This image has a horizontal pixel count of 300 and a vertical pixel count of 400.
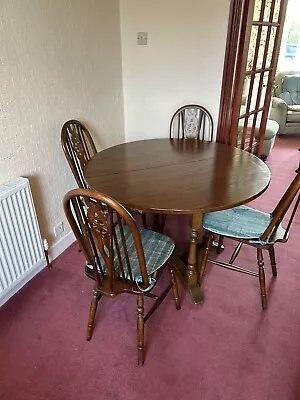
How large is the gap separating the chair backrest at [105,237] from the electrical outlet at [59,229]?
842mm

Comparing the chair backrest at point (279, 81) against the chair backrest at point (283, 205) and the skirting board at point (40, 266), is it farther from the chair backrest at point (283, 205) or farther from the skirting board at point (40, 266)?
the skirting board at point (40, 266)

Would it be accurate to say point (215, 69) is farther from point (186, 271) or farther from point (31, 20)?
point (186, 271)

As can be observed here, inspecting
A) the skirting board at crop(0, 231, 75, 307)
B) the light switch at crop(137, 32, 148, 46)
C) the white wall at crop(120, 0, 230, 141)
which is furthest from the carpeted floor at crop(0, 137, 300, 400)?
the light switch at crop(137, 32, 148, 46)

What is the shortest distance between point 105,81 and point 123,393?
2152 millimetres

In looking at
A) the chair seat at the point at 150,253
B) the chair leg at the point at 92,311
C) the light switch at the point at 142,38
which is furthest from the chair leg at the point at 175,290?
the light switch at the point at 142,38

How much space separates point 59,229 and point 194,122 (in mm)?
1375

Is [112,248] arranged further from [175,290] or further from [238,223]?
[238,223]

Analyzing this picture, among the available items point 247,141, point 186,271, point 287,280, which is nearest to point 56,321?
point 186,271

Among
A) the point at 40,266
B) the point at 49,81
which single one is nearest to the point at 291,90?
the point at 49,81

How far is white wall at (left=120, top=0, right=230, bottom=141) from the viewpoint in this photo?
2.34 m

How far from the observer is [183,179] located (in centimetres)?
168

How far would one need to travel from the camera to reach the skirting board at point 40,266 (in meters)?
1.81

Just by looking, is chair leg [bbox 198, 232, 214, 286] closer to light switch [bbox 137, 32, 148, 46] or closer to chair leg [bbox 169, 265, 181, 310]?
chair leg [bbox 169, 265, 181, 310]

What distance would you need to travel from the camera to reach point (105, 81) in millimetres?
2510
